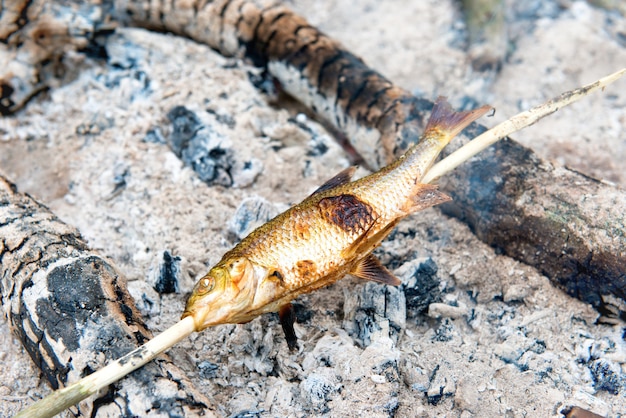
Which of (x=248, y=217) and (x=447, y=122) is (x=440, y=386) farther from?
(x=248, y=217)

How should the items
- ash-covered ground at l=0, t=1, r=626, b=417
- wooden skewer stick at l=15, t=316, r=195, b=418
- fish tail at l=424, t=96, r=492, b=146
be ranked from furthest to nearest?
1. fish tail at l=424, t=96, r=492, b=146
2. ash-covered ground at l=0, t=1, r=626, b=417
3. wooden skewer stick at l=15, t=316, r=195, b=418

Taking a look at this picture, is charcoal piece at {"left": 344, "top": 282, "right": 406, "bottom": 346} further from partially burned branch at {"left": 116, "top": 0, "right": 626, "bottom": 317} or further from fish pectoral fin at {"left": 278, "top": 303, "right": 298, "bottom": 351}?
partially burned branch at {"left": 116, "top": 0, "right": 626, "bottom": 317}

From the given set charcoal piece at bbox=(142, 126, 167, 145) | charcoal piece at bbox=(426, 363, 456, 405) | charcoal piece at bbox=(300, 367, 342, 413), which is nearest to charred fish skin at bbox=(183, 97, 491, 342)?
charcoal piece at bbox=(300, 367, 342, 413)

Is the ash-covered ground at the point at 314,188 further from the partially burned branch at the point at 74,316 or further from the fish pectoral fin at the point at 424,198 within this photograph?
the fish pectoral fin at the point at 424,198

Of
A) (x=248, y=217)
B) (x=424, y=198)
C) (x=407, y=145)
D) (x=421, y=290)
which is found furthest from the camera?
(x=407, y=145)

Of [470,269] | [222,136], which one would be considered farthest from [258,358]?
[222,136]

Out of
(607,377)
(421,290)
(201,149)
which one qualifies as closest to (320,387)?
(421,290)

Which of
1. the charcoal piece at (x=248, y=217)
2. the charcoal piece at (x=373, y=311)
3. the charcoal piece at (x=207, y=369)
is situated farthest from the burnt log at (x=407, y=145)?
the charcoal piece at (x=207, y=369)

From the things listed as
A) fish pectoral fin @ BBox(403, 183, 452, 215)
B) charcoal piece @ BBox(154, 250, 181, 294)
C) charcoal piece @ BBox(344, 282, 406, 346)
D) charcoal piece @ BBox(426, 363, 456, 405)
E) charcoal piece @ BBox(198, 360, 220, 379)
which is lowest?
charcoal piece @ BBox(198, 360, 220, 379)
